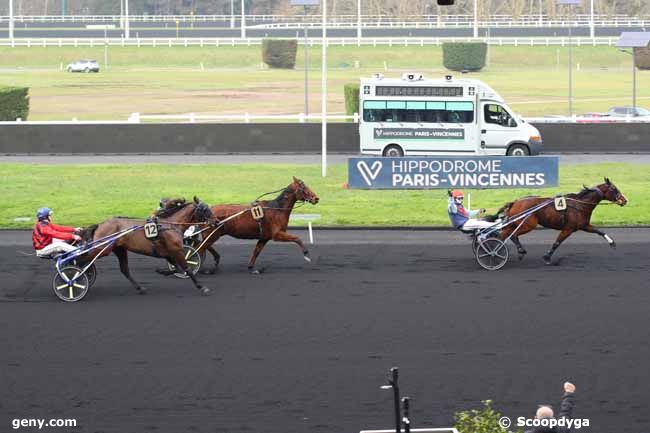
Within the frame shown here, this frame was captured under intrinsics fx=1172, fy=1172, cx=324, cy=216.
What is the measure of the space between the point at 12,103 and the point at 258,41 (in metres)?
45.5

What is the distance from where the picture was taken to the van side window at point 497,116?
3475 cm

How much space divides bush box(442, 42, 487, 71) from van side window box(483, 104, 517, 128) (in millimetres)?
37282

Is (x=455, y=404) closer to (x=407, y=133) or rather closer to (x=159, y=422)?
(x=159, y=422)

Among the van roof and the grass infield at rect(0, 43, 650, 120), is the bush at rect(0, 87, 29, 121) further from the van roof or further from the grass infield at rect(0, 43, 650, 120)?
the van roof

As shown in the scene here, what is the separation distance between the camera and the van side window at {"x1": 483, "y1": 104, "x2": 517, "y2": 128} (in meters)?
34.8

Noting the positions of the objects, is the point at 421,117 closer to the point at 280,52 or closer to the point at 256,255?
the point at 256,255

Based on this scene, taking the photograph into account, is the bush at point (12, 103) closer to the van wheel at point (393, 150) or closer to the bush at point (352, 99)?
the bush at point (352, 99)

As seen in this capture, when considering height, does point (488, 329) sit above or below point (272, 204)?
below

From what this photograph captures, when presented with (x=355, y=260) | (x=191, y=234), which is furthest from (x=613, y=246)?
(x=191, y=234)

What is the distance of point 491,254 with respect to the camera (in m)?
18.2

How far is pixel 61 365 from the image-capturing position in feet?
41.3

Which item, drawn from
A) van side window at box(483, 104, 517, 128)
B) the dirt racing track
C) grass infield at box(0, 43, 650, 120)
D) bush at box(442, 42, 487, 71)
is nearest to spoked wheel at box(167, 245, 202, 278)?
the dirt racing track

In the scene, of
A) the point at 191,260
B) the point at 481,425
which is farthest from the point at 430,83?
the point at 481,425

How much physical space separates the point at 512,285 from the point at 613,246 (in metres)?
2.81
